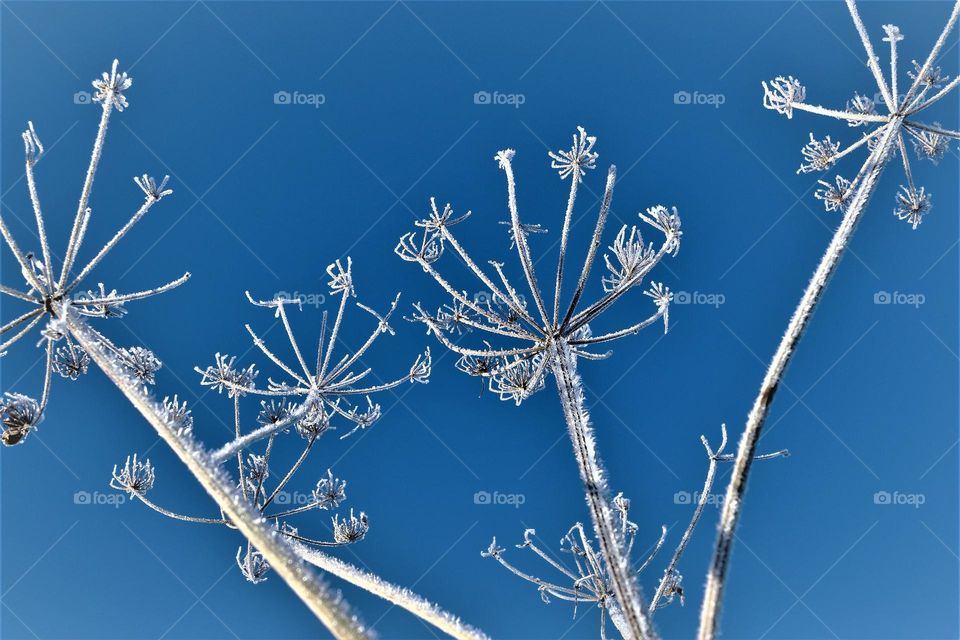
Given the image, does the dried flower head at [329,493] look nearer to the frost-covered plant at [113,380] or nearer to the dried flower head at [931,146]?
the frost-covered plant at [113,380]

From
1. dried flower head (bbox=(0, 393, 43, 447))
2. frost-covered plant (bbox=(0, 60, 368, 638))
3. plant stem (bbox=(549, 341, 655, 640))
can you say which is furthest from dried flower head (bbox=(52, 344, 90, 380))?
plant stem (bbox=(549, 341, 655, 640))

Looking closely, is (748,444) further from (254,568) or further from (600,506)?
(254,568)

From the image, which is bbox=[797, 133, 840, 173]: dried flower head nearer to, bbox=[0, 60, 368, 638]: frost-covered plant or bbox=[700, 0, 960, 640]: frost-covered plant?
bbox=[700, 0, 960, 640]: frost-covered plant

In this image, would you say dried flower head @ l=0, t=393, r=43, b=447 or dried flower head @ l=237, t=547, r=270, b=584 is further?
dried flower head @ l=237, t=547, r=270, b=584

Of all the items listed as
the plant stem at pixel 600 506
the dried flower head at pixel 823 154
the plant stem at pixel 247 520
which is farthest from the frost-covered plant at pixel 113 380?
the dried flower head at pixel 823 154

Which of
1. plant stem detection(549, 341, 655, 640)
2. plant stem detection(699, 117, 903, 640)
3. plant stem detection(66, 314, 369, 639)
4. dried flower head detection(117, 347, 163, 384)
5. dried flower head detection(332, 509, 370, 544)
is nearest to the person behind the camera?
plant stem detection(66, 314, 369, 639)

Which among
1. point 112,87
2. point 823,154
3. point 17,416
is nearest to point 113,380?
point 17,416
